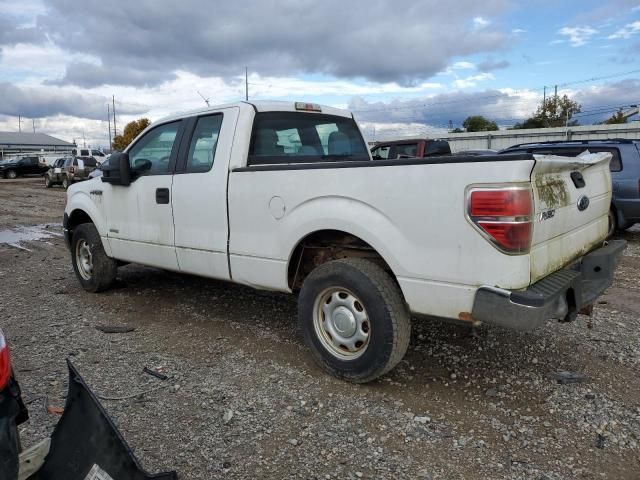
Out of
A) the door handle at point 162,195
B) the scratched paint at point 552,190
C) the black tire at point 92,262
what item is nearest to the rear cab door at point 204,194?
the door handle at point 162,195

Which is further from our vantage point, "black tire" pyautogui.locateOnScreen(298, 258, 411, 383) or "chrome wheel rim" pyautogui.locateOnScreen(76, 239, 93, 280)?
"chrome wheel rim" pyautogui.locateOnScreen(76, 239, 93, 280)

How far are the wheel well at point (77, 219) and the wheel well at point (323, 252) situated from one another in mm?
3317

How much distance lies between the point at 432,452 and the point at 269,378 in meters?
1.36

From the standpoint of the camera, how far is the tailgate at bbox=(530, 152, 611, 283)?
302 cm

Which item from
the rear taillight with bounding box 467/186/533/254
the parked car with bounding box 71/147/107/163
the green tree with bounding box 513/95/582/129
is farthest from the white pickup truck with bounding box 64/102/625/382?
the green tree with bounding box 513/95/582/129

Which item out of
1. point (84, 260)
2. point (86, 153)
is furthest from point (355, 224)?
point (86, 153)

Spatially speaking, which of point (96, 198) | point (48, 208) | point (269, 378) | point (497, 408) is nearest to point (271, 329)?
point (269, 378)

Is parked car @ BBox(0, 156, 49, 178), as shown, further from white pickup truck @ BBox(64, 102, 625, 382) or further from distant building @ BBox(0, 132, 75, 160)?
distant building @ BBox(0, 132, 75, 160)

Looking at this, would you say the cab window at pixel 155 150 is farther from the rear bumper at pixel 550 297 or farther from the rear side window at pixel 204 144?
the rear bumper at pixel 550 297

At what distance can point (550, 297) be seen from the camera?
9.61 feet

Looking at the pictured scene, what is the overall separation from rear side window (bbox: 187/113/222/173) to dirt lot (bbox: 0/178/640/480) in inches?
59.9

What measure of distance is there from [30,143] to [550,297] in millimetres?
125096

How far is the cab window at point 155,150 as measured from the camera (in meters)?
5.05

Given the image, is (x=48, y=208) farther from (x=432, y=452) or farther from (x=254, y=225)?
(x=432, y=452)
